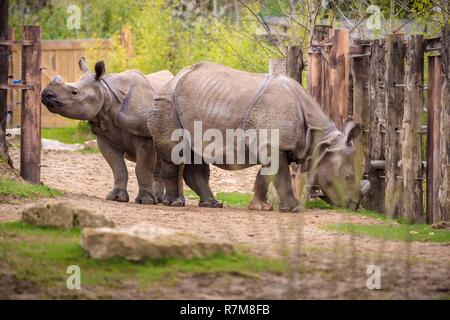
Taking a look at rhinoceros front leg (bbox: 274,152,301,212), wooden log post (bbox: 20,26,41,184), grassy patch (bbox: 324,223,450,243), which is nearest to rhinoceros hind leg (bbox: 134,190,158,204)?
wooden log post (bbox: 20,26,41,184)

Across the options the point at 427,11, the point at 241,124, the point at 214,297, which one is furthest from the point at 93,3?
the point at 214,297

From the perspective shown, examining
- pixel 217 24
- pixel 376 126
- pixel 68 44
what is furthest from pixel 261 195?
pixel 68 44

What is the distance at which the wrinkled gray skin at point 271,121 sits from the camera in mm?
12562

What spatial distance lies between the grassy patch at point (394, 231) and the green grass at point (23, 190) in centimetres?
369

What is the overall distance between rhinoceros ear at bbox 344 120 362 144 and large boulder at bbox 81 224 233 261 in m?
4.53

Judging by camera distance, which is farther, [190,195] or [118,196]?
[190,195]

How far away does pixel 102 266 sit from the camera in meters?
7.94

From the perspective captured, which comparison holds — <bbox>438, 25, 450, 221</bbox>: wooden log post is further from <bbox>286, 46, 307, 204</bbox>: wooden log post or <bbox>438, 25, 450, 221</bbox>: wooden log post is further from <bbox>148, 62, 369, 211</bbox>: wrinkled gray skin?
<bbox>286, 46, 307, 204</bbox>: wooden log post

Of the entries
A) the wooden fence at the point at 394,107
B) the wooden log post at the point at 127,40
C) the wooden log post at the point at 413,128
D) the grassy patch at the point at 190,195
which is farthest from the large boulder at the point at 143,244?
the wooden log post at the point at 127,40

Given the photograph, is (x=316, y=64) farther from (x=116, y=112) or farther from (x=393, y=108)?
(x=116, y=112)

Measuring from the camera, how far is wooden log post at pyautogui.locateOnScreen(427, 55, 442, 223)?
11.4 m

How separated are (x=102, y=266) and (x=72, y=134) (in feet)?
60.6

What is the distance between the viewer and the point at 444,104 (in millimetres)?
11141

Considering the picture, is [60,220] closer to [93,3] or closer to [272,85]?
[272,85]
